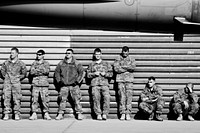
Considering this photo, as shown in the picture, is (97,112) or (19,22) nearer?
(19,22)

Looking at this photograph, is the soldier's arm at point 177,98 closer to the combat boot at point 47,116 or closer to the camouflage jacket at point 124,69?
the camouflage jacket at point 124,69

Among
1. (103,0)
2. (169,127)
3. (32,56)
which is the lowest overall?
(169,127)

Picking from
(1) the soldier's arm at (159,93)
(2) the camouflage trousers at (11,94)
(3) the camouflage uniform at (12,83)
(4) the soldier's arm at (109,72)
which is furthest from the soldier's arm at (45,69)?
(1) the soldier's arm at (159,93)

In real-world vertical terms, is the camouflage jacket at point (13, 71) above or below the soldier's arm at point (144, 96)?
above

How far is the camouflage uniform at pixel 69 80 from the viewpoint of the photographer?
8.60 metres

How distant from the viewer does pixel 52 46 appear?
9.38 m

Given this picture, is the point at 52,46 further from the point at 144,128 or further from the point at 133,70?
the point at 144,128

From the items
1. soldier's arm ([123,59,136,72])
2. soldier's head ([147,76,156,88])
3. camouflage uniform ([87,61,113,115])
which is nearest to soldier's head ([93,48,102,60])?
camouflage uniform ([87,61,113,115])

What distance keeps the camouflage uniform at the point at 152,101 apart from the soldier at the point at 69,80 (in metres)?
1.50

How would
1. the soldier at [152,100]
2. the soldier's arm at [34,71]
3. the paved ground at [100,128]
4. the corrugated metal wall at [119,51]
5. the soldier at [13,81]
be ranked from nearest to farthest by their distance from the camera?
the paved ground at [100,128], the soldier at [152,100], the soldier at [13,81], the soldier's arm at [34,71], the corrugated metal wall at [119,51]

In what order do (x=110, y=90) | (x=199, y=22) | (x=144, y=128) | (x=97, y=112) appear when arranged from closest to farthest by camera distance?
(x=199, y=22) → (x=144, y=128) → (x=97, y=112) → (x=110, y=90)

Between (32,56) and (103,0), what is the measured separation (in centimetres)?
628

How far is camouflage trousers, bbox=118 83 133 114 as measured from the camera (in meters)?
8.62

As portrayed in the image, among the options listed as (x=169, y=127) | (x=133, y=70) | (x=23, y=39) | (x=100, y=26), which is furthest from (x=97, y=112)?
(x=100, y=26)
